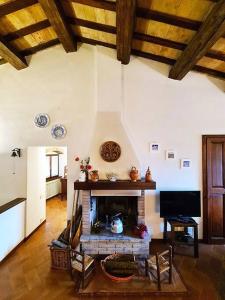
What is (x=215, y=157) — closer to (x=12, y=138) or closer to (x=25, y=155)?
(x=25, y=155)

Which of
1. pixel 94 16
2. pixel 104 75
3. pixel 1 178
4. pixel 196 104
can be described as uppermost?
pixel 94 16

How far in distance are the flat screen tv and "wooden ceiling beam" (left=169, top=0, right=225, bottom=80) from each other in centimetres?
236

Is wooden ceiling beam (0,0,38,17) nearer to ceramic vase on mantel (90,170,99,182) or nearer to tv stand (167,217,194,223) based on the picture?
ceramic vase on mantel (90,170,99,182)

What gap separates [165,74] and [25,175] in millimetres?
3667

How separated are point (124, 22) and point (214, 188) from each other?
3.54m

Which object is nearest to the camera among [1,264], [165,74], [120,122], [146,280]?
[146,280]

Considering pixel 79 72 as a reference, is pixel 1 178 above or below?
below

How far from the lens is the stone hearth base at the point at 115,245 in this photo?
12.7 feet

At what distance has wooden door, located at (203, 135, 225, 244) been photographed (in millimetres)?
4508

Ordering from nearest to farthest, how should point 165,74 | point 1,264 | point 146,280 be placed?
1. point 146,280
2. point 1,264
3. point 165,74

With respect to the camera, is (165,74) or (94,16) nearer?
(94,16)

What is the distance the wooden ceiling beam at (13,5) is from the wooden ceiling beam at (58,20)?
0.88 ft

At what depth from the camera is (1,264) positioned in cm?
371

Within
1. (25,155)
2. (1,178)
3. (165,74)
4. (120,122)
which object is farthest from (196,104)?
(1,178)
